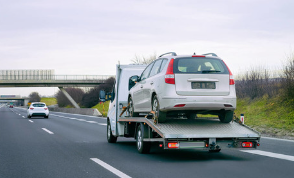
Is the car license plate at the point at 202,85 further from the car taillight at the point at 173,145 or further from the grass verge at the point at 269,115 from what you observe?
the grass verge at the point at 269,115

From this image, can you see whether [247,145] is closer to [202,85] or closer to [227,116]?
[227,116]

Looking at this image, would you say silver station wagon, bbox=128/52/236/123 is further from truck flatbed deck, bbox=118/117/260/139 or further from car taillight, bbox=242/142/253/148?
car taillight, bbox=242/142/253/148

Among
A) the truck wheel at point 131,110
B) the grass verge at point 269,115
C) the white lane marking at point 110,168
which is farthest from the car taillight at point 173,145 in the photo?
the grass verge at point 269,115

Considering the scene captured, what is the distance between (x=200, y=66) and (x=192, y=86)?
1.91 feet

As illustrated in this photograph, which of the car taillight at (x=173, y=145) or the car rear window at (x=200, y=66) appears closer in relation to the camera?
the car taillight at (x=173, y=145)

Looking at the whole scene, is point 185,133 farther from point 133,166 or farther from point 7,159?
point 7,159

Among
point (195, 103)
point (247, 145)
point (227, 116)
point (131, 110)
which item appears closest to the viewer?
point (195, 103)

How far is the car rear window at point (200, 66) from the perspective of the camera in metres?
8.57

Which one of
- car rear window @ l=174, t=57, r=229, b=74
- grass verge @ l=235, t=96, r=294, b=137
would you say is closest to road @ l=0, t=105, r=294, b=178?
car rear window @ l=174, t=57, r=229, b=74

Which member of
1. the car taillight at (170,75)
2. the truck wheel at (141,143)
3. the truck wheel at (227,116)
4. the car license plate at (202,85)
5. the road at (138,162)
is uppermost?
the car taillight at (170,75)

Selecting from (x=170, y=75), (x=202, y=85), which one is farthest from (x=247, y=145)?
(x=170, y=75)

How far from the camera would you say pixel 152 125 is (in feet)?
28.2

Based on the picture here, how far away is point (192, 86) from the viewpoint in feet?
27.4

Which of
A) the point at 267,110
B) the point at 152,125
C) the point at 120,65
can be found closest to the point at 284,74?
the point at 267,110
